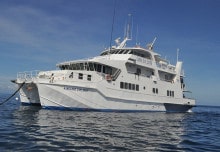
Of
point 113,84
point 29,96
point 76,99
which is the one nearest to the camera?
point 76,99

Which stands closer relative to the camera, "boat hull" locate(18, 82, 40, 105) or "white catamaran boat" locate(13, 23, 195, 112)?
"white catamaran boat" locate(13, 23, 195, 112)

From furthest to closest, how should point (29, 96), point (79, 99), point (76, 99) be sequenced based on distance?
point (29, 96), point (79, 99), point (76, 99)

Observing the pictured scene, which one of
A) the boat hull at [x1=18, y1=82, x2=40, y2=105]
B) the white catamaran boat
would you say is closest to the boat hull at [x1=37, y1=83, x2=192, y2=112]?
the white catamaran boat

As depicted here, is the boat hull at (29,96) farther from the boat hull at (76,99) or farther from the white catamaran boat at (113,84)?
the boat hull at (76,99)

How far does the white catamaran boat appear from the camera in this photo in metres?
24.4

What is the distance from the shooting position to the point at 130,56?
28.9 meters

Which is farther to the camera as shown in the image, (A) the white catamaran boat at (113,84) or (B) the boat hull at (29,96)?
(B) the boat hull at (29,96)

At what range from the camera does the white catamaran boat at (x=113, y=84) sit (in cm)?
2439

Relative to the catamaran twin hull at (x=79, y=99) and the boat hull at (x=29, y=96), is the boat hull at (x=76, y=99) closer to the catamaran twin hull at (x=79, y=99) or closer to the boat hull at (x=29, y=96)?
the catamaran twin hull at (x=79, y=99)

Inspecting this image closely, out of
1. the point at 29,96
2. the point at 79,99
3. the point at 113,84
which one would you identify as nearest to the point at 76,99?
the point at 79,99

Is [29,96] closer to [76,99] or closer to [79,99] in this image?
[76,99]

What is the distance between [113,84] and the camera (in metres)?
26.9

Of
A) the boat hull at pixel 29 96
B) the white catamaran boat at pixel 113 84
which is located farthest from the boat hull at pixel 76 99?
the boat hull at pixel 29 96

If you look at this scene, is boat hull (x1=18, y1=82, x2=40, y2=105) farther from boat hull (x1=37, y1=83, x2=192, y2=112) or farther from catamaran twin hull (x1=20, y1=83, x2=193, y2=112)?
boat hull (x1=37, y1=83, x2=192, y2=112)
